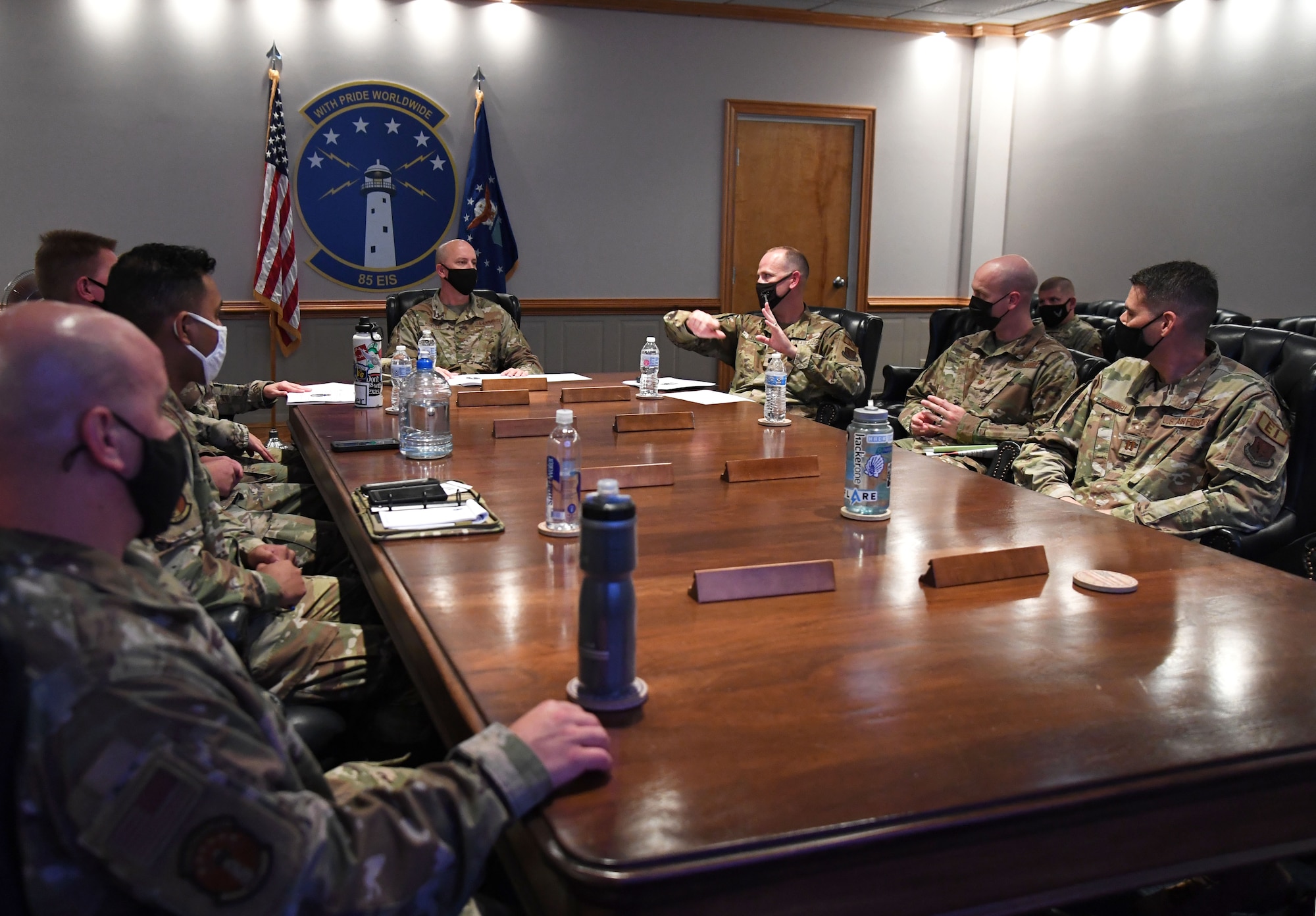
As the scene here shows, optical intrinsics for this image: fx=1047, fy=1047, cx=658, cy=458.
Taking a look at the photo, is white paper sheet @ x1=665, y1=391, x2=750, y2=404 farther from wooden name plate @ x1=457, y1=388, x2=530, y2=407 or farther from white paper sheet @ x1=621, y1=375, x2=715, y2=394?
wooden name plate @ x1=457, y1=388, x2=530, y2=407

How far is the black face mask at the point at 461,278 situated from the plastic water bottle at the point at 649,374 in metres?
1.37

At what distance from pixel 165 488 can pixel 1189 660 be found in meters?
1.12

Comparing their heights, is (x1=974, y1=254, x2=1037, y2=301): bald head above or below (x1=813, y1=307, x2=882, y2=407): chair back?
above

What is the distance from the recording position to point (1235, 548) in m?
2.11

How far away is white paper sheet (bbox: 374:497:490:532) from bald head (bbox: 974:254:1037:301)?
2305mm

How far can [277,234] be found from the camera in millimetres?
5746

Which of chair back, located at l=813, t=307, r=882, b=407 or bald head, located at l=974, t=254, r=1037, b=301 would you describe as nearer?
bald head, located at l=974, t=254, r=1037, b=301

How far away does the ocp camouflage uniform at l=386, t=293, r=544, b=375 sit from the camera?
181 inches

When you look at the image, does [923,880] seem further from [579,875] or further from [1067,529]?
[1067,529]

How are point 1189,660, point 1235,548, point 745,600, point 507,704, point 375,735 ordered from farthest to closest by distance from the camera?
point 1235,548 → point 375,735 → point 745,600 → point 1189,660 → point 507,704

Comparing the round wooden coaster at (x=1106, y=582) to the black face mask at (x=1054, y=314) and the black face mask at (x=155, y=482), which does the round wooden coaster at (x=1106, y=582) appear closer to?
the black face mask at (x=155, y=482)

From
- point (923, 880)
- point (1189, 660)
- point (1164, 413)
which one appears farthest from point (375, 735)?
point (1164, 413)

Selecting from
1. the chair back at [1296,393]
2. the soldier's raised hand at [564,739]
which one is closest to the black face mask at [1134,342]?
the chair back at [1296,393]

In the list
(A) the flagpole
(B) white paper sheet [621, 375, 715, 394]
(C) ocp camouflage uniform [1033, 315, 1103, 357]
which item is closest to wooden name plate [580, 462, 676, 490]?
(B) white paper sheet [621, 375, 715, 394]
